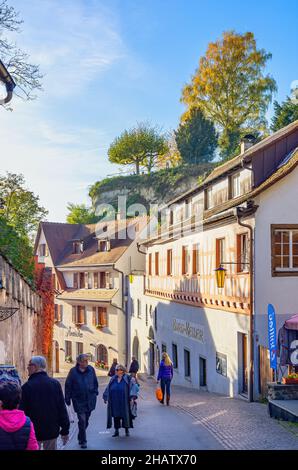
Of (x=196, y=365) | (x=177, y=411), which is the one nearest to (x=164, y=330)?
(x=196, y=365)

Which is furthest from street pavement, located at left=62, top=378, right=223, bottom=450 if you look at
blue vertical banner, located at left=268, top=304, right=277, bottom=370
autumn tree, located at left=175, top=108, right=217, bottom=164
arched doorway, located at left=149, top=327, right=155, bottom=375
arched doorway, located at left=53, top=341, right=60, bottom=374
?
autumn tree, located at left=175, top=108, right=217, bottom=164

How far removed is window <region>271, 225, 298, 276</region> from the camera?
1948cm

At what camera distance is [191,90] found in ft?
207

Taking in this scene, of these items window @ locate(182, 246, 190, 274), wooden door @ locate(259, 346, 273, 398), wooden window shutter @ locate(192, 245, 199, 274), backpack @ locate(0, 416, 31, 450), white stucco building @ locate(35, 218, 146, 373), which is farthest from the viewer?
white stucco building @ locate(35, 218, 146, 373)

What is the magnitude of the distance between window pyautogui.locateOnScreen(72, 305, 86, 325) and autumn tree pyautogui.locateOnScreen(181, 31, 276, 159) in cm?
2264

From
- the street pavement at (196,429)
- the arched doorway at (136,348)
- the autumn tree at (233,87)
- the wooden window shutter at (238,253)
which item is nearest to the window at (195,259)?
the wooden window shutter at (238,253)

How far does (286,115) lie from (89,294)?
19179mm

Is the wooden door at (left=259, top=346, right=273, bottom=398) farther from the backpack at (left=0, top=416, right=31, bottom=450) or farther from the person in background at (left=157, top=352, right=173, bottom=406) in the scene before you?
the backpack at (left=0, top=416, right=31, bottom=450)

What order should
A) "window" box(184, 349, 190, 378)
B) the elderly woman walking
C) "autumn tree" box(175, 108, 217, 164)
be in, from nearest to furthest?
the elderly woman walking, "window" box(184, 349, 190, 378), "autumn tree" box(175, 108, 217, 164)

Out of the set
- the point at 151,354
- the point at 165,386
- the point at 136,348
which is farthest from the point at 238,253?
the point at 136,348

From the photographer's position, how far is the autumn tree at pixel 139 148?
74688mm
